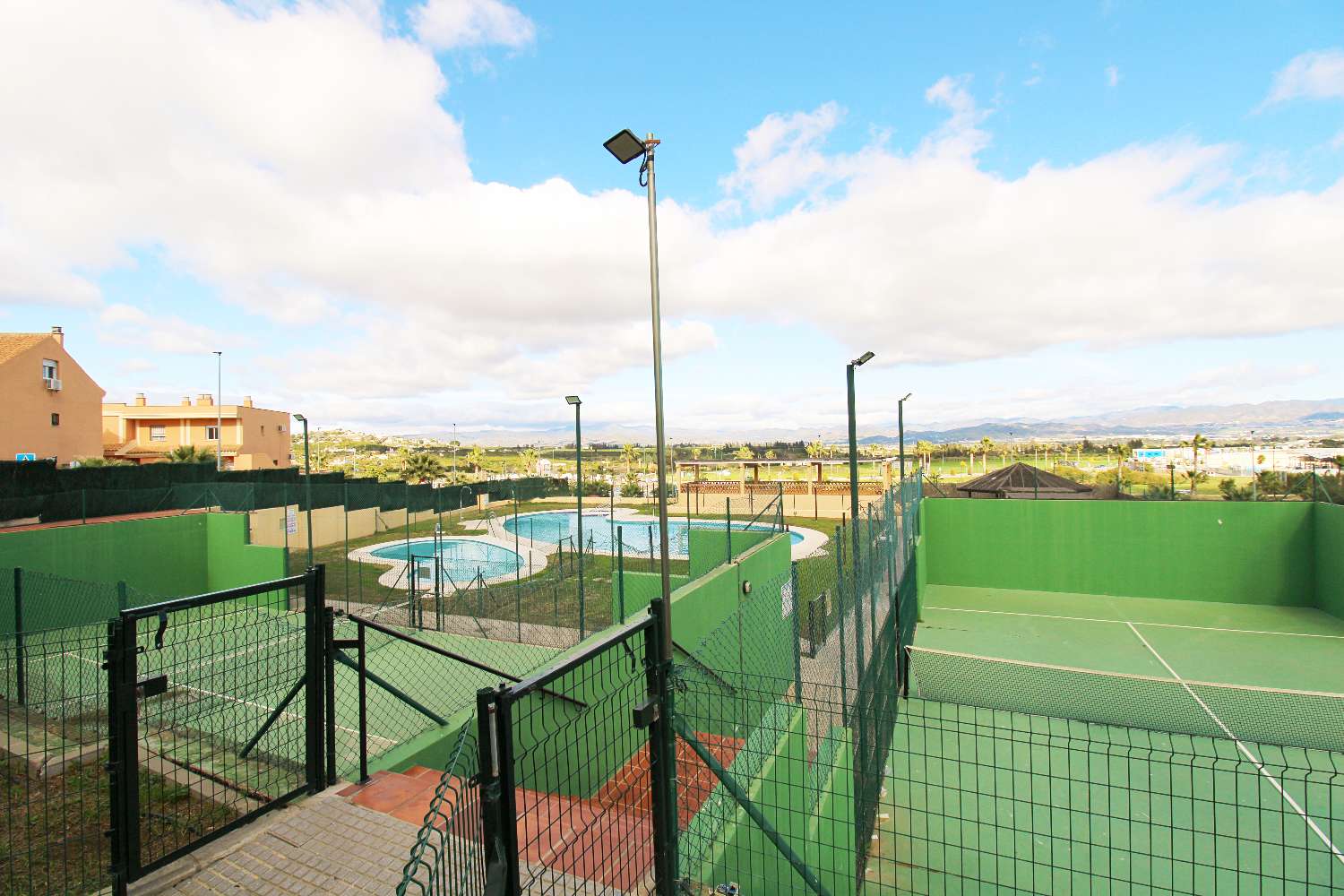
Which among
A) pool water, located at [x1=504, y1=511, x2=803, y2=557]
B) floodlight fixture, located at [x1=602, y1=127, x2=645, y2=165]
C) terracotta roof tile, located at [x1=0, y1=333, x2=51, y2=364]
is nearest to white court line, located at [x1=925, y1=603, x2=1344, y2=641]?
pool water, located at [x1=504, y1=511, x2=803, y2=557]

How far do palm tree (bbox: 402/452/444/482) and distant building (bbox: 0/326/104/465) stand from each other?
1498 centimetres

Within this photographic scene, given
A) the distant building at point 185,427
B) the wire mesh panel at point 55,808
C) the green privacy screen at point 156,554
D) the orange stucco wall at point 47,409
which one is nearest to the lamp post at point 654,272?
the wire mesh panel at point 55,808

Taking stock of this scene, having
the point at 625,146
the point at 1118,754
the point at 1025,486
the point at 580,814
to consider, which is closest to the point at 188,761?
the point at 580,814

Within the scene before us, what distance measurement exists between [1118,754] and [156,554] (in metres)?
17.6

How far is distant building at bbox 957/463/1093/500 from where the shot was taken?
17517 millimetres

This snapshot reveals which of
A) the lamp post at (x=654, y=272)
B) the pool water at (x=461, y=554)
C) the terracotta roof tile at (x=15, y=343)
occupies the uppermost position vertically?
the terracotta roof tile at (x=15, y=343)

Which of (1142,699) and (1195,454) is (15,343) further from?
(1195,454)

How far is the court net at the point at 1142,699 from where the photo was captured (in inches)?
298

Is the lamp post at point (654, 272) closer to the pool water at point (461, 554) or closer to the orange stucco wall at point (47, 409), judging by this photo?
the pool water at point (461, 554)

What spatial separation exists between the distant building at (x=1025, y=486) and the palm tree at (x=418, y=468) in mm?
33254

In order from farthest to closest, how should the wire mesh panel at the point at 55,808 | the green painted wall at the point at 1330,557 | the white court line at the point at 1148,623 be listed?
1. the green painted wall at the point at 1330,557
2. the white court line at the point at 1148,623
3. the wire mesh panel at the point at 55,808

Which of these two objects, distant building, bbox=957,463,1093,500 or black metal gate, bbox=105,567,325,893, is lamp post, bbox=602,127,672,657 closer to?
black metal gate, bbox=105,567,325,893

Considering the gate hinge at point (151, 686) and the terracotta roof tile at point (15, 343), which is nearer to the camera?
the gate hinge at point (151, 686)

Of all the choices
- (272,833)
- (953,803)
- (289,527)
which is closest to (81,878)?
(272,833)
